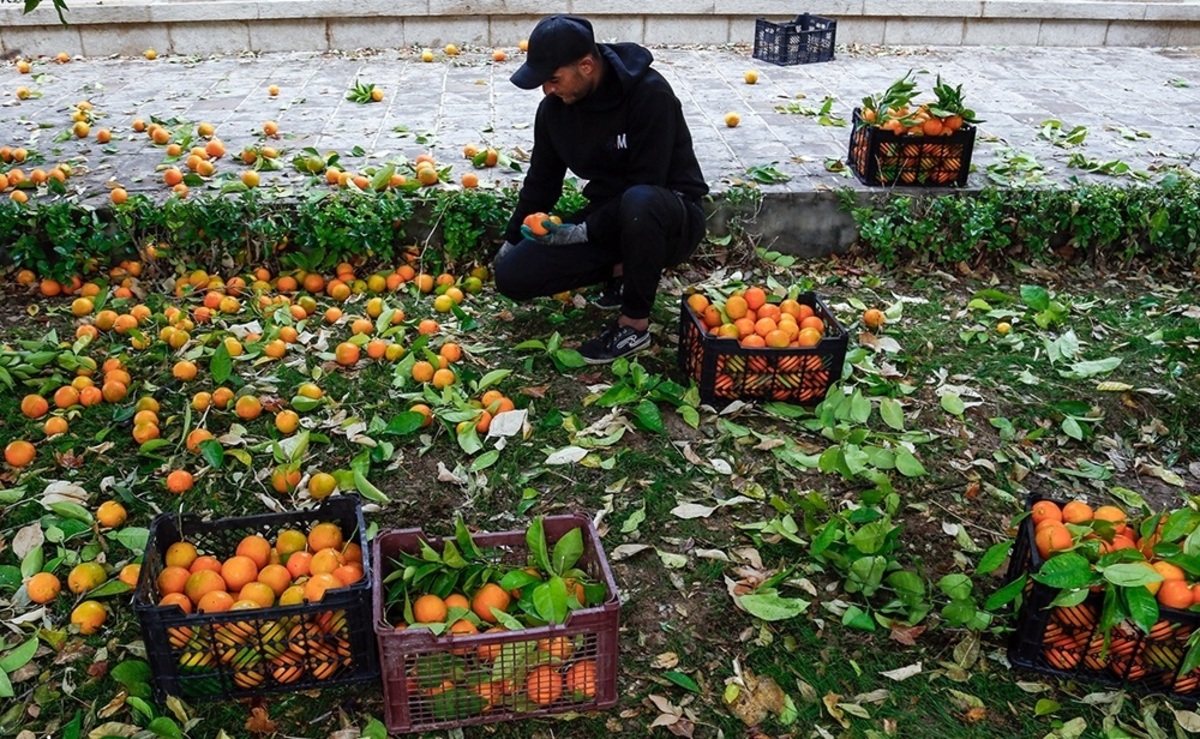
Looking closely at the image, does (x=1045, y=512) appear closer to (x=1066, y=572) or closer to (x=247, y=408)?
(x=1066, y=572)

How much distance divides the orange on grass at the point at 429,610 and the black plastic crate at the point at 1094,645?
4.85ft

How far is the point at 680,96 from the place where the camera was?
7.11m

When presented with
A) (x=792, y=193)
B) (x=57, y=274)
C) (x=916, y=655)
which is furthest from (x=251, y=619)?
(x=792, y=193)

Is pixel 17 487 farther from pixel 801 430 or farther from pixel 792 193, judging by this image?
pixel 792 193

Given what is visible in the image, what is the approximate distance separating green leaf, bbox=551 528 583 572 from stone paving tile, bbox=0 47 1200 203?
3.07 m

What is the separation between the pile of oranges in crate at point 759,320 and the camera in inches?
140

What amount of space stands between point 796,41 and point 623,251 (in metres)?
5.60

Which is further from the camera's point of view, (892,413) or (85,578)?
(892,413)

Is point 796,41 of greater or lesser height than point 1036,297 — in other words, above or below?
above

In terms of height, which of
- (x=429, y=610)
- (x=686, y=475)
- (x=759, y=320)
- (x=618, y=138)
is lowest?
(x=686, y=475)

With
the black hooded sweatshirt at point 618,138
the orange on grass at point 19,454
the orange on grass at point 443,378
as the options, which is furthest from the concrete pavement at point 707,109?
the orange on grass at point 19,454

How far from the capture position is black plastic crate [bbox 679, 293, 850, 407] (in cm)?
351

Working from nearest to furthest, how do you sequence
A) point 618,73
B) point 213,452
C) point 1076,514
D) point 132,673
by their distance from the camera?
1. point 132,673
2. point 1076,514
3. point 213,452
4. point 618,73

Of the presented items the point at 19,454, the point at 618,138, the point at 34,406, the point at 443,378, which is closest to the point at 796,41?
the point at 618,138
